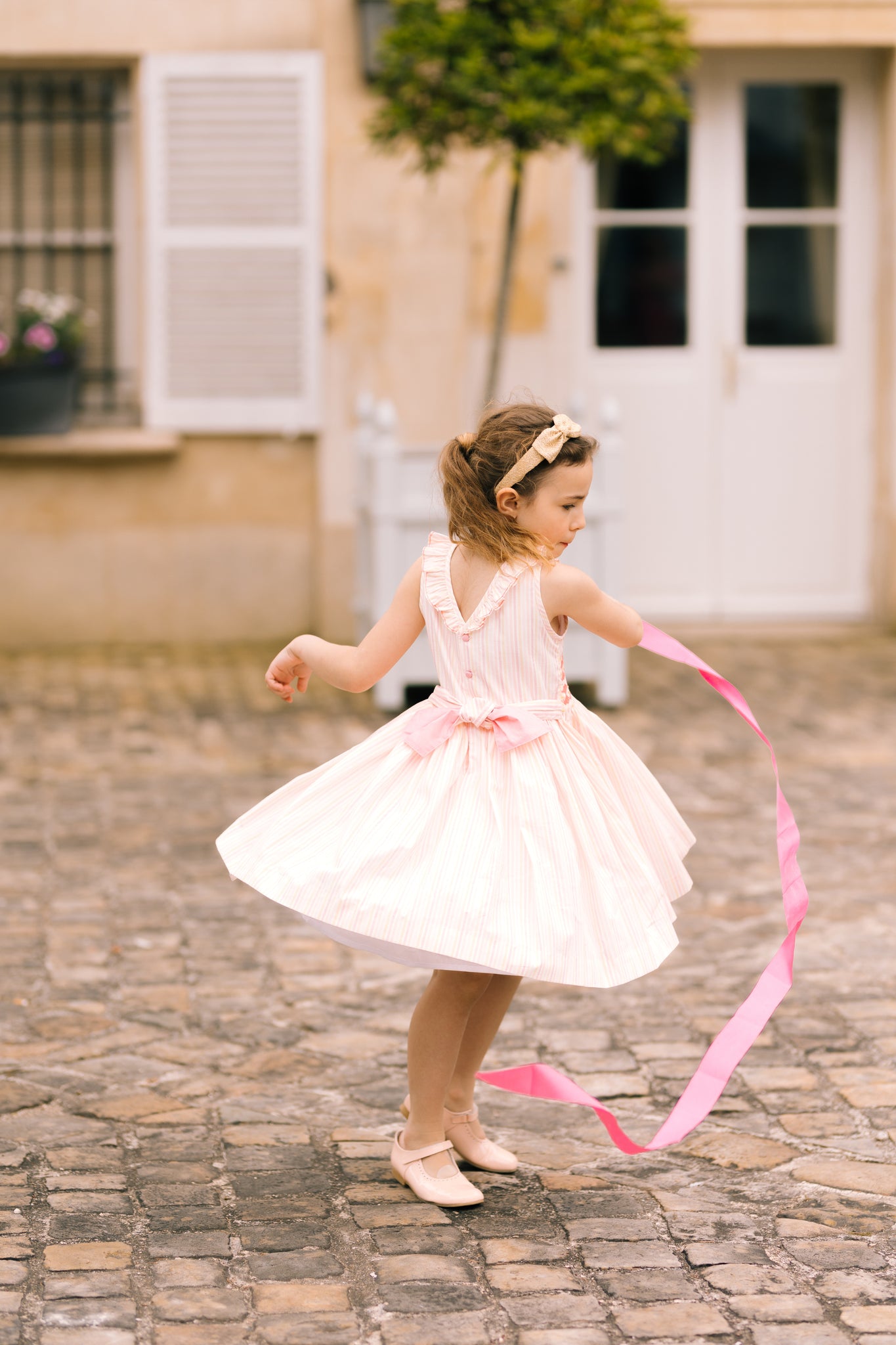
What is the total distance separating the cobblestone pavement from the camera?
2.63 meters

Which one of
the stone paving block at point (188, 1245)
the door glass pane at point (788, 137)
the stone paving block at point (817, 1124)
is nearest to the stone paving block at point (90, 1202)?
the stone paving block at point (188, 1245)

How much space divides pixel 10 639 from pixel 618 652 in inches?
126

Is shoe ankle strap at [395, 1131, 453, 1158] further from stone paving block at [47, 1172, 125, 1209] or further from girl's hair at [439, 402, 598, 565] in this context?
girl's hair at [439, 402, 598, 565]

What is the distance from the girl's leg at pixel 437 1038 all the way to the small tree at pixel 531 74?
180 inches

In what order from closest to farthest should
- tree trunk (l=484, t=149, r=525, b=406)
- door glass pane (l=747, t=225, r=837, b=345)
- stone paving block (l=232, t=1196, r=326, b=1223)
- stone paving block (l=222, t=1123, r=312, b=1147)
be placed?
stone paving block (l=232, t=1196, r=326, b=1223), stone paving block (l=222, t=1123, r=312, b=1147), tree trunk (l=484, t=149, r=525, b=406), door glass pane (l=747, t=225, r=837, b=345)

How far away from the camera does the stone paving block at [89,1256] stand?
2.72 metres

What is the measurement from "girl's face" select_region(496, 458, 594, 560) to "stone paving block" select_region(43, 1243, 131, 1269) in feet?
4.24

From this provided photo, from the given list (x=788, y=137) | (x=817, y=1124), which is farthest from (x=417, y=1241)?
(x=788, y=137)

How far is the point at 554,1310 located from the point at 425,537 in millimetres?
4692

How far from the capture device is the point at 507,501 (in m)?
2.96

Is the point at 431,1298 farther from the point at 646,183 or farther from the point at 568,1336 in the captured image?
the point at 646,183

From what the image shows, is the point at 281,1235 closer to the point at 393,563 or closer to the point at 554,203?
the point at 393,563

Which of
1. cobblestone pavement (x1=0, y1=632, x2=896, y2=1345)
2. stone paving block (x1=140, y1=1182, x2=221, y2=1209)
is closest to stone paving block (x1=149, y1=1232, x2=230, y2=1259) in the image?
cobblestone pavement (x1=0, y1=632, x2=896, y2=1345)

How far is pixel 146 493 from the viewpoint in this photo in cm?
879
